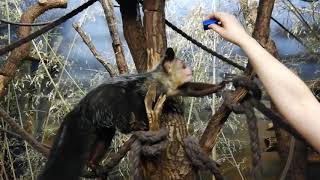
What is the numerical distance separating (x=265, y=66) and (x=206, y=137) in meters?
0.30

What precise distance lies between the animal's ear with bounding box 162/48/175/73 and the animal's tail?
13.1 inches

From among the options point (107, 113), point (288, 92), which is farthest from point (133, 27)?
point (288, 92)

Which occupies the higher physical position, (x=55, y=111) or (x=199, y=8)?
(x=199, y=8)

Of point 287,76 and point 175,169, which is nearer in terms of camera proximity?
point 287,76

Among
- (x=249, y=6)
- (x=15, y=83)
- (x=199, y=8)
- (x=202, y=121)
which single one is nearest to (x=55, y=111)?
(x=15, y=83)

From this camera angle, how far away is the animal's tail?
1.11m

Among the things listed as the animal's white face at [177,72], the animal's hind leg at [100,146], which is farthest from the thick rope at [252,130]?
the animal's hind leg at [100,146]

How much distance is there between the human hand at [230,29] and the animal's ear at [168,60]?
255 mm

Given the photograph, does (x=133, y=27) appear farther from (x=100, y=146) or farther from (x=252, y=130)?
(x=252, y=130)

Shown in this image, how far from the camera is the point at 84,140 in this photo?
1263mm

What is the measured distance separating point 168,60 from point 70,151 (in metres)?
0.48

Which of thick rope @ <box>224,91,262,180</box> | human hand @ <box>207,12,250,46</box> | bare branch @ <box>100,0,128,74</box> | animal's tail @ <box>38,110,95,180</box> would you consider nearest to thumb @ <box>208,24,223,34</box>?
human hand @ <box>207,12,250,46</box>

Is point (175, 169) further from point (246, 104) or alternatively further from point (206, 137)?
point (246, 104)

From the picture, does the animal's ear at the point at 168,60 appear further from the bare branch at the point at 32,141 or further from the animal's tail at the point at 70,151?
the bare branch at the point at 32,141
